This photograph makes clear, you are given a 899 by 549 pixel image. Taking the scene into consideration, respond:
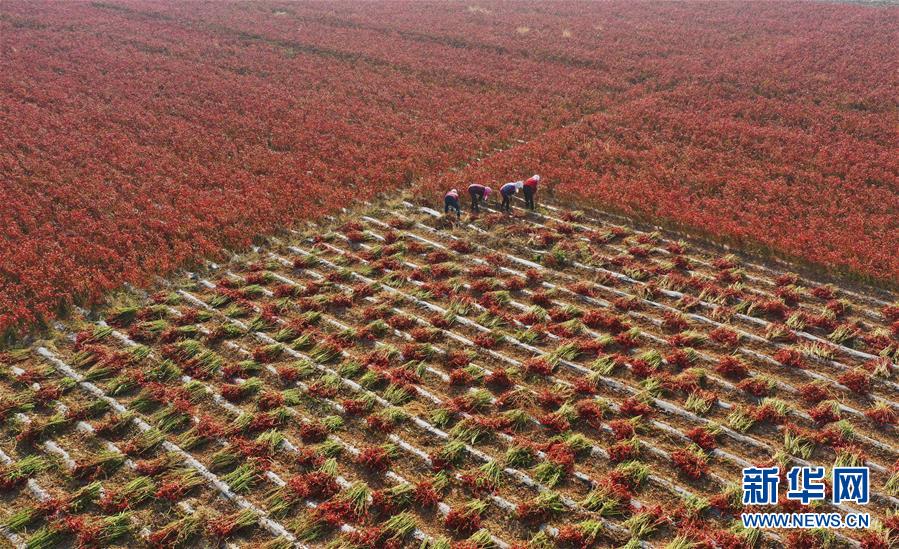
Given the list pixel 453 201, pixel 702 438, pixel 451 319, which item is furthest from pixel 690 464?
pixel 453 201

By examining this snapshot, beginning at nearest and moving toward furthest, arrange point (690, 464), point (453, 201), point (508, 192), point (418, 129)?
point (690, 464) → point (453, 201) → point (508, 192) → point (418, 129)

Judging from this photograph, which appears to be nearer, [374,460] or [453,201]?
[374,460]

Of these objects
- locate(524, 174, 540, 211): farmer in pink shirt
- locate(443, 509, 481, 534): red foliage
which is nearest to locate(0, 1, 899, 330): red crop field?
locate(524, 174, 540, 211): farmer in pink shirt

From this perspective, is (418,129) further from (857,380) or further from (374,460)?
(857,380)

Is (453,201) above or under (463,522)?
above

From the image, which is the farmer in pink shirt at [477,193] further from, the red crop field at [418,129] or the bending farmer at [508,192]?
the red crop field at [418,129]

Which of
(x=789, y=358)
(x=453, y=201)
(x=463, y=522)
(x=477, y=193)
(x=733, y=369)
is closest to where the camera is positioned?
(x=463, y=522)
